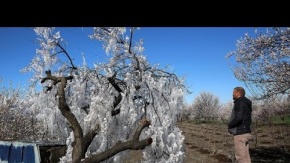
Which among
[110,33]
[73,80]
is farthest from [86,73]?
[110,33]

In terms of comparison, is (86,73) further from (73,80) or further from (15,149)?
(15,149)

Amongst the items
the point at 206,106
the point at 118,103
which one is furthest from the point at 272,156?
the point at 206,106

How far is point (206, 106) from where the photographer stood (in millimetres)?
72938

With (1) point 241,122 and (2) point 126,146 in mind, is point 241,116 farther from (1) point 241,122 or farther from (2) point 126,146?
(2) point 126,146

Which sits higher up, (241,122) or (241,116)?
(241,116)

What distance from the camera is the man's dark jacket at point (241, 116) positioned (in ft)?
19.0

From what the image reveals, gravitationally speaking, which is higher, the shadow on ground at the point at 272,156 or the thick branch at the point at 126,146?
the thick branch at the point at 126,146

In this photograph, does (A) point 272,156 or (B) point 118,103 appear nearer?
(B) point 118,103

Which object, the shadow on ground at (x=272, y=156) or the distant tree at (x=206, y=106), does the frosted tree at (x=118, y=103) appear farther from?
the distant tree at (x=206, y=106)

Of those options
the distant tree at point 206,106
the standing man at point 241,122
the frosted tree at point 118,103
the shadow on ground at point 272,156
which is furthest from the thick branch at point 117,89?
the distant tree at point 206,106

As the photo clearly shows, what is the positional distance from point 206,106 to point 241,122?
224 feet

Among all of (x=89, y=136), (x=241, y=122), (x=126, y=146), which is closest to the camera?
(x=241, y=122)
